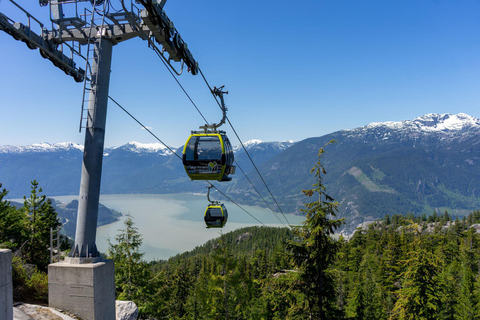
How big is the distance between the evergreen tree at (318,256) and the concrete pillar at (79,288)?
30.0 feet

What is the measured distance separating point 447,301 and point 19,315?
1497 inches

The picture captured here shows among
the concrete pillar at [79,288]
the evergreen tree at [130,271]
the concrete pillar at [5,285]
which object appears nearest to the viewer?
the concrete pillar at [5,285]

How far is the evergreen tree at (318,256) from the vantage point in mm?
13227

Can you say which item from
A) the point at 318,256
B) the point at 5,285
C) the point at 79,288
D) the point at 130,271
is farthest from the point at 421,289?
the point at 5,285

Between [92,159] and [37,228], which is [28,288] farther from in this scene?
[37,228]

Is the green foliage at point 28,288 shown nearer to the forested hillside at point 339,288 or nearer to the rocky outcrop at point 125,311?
the rocky outcrop at point 125,311

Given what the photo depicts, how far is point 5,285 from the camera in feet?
16.2

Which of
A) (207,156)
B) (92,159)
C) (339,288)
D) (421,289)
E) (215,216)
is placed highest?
(207,156)

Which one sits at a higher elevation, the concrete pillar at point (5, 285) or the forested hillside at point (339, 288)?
the concrete pillar at point (5, 285)

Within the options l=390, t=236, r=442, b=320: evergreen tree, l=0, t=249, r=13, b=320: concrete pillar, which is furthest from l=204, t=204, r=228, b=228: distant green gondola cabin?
l=0, t=249, r=13, b=320: concrete pillar

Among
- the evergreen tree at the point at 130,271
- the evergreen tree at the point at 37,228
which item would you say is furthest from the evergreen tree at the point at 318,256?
the evergreen tree at the point at 37,228

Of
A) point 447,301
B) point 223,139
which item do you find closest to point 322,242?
point 223,139

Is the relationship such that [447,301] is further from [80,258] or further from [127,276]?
[80,258]

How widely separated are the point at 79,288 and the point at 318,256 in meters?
10.2
